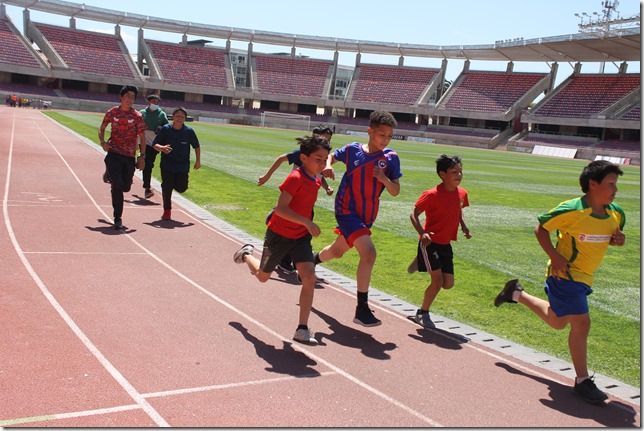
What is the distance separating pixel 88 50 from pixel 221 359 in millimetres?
74289

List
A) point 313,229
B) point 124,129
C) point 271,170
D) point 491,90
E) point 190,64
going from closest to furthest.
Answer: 1. point 313,229
2. point 271,170
3. point 124,129
4. point 491,90
5. point 190,64

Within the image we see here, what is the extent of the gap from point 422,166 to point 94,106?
149 ft

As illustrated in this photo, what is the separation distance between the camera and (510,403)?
4816mm

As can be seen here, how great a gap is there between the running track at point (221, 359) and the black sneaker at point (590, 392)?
62 millimetres

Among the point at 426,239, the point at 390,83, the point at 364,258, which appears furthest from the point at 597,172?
the point at 390,83

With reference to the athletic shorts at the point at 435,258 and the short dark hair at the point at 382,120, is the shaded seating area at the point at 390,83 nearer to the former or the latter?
A: the athletic shorts at the point at 435,258

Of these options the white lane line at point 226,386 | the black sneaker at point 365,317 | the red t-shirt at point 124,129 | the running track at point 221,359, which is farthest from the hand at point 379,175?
the red t-shirt at point 124,129

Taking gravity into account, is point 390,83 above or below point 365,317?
above

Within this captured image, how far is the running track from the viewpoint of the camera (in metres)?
4.28

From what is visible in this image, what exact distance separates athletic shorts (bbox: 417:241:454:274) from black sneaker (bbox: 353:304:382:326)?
75 cm

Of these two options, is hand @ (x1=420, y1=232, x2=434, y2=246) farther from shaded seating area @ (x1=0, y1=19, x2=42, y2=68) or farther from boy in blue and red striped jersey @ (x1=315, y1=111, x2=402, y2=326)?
shaded seating area @ (x1=0, y1=19, x2=42, y2=68)

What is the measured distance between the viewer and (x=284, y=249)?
6035 millimetres

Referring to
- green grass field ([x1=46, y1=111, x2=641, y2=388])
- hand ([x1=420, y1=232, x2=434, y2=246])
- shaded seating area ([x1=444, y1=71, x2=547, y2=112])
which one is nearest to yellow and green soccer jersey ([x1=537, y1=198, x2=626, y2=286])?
green grass field ([x1=46, y1=111, x2=641, y2=388])

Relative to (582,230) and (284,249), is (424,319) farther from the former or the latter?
(582,230)
